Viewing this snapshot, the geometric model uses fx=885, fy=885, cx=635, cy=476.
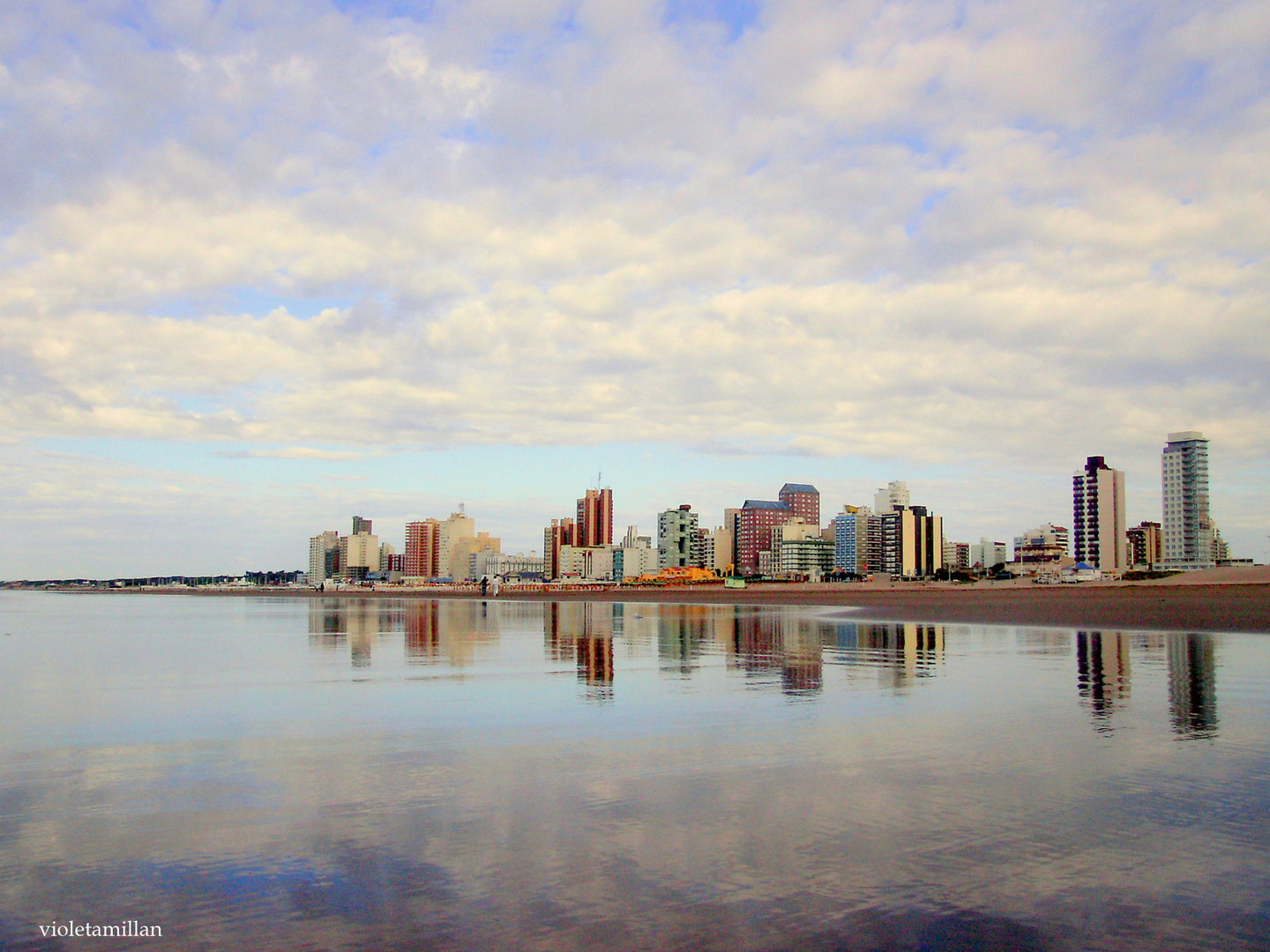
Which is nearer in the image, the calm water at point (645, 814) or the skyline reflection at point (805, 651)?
the calm water at point (645, 814)

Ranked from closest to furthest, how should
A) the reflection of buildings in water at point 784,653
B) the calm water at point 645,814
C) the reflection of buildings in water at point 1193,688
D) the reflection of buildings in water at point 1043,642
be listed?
the calm water at point 645,814 → the reflection of buildings in water at point 1193,688 → the reflection of buildings in water at point 784,653 → the reflection of buildings in water at point 1043,642

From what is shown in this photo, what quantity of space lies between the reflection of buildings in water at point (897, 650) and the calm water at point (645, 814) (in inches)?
107

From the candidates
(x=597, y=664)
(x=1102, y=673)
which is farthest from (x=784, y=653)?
(x=1102, y=673)

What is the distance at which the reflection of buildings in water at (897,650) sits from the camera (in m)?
27.3

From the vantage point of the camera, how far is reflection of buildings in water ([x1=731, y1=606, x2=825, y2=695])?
2508cm

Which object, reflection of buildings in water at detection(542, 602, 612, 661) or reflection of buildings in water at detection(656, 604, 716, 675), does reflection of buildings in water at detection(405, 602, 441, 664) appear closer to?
reflection of buildings in water at detection(542, 602, 612, 661)

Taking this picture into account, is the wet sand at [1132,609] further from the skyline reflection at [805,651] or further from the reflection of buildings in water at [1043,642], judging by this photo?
the skyline reflection at [805,651]

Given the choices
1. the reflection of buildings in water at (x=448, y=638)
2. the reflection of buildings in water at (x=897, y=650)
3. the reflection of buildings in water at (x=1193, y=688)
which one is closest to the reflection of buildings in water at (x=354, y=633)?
the reflection of buildings in water at (x=448, y=638)

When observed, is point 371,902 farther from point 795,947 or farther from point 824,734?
point 824,734

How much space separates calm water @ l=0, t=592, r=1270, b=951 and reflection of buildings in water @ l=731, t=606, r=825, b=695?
0.66m

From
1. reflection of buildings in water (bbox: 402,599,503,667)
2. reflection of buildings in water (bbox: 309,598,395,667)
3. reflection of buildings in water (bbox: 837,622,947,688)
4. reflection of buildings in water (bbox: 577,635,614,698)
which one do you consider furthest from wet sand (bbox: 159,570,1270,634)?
reflection of buildings in water (bbox: 309,598,395,667)

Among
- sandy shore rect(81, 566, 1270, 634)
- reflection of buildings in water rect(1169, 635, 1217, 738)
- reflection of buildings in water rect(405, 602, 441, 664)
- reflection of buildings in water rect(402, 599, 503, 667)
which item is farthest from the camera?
sandy shore rect(81, 566, 1270, 634)

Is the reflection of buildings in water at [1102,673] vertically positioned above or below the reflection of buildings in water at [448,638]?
above

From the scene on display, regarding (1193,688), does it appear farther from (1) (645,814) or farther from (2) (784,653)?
(1) (645,814)
